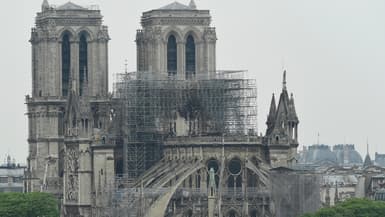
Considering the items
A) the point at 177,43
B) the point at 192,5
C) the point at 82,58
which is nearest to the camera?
the point at 177,43

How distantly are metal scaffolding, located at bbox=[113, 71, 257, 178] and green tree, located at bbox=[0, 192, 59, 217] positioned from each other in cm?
581

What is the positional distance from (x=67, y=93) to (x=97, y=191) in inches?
585

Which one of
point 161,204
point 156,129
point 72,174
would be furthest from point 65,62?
point 161,204

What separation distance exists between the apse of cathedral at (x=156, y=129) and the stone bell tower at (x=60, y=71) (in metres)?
0.07

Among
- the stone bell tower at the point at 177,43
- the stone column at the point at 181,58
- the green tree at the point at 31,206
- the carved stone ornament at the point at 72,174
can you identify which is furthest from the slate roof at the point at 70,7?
the green tree at the point at 31,206

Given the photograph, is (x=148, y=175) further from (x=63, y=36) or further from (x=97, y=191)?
(x=63, y=36)

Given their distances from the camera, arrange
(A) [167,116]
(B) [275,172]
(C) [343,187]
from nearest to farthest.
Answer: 1. (B) [275,172]
2. (A) [167,116]
3. (C) [343,187]

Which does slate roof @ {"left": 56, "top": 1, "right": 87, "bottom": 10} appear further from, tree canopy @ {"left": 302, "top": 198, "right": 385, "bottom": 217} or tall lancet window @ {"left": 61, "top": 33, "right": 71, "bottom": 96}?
tree canopy @ {"left": 302, "top": 198, "right": 385, "bottom": 217}

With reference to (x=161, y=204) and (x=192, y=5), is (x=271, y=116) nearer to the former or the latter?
(x=192, y=5)

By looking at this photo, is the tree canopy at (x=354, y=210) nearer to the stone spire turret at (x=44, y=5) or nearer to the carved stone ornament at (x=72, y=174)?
the carved stone ornament at (x=72, y=174)

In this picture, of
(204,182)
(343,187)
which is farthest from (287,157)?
(343,187)

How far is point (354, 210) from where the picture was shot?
491ft

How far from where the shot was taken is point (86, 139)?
6570 inches

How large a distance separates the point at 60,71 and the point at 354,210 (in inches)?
1381
